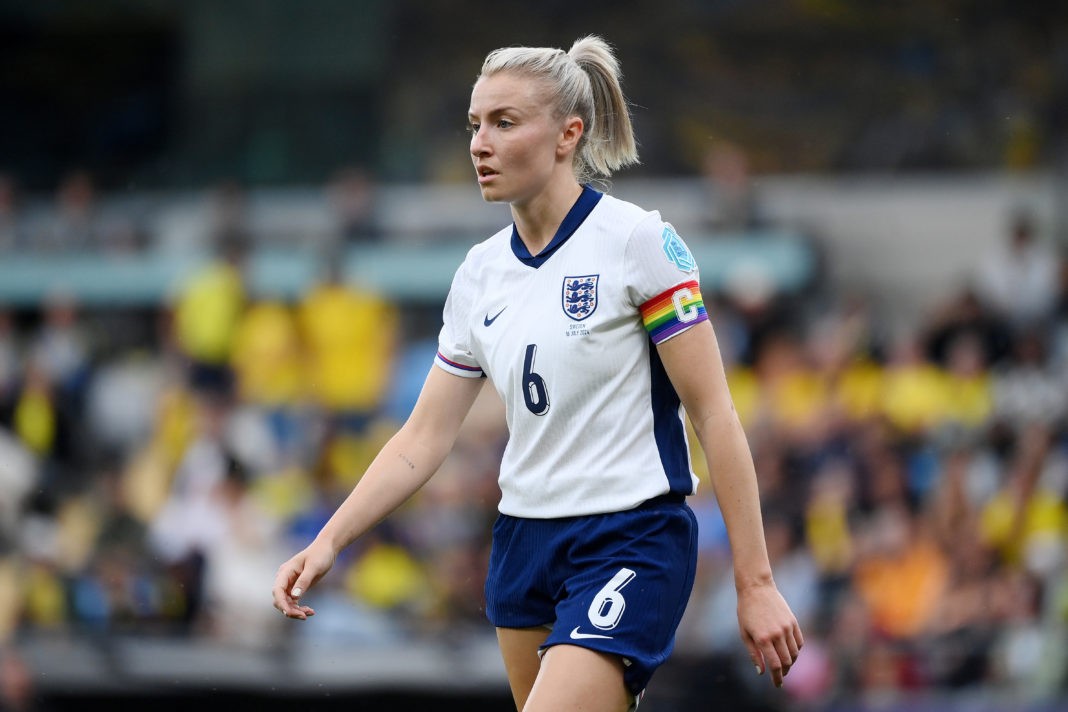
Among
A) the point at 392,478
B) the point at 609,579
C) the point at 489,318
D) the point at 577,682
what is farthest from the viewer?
the point at 392,478

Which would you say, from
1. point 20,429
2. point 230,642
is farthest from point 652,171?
point 230,642

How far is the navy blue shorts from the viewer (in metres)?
3.30

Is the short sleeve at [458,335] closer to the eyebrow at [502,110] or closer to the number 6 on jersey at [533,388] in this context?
the number 6 on jersey at [533,388]

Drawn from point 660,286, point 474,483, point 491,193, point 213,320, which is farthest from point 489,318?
point 213,320

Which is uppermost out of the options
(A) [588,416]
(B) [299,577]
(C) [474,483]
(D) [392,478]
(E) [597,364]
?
(E) [597,364]

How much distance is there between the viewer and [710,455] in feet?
11.0

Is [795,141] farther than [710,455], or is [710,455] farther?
[795,141]

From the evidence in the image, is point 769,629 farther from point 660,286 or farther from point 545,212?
point 545,212

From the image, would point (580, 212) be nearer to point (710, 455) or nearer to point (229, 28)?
point (710, 455)

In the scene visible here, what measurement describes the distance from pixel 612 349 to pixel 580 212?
338 mm

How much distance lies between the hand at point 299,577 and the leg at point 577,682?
1.87 ft

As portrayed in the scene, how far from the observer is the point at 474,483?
8766mm

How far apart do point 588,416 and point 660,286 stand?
0.32 metres

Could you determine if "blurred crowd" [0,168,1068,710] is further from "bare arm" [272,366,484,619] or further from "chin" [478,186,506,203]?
"chin" [478,186,506,203]
